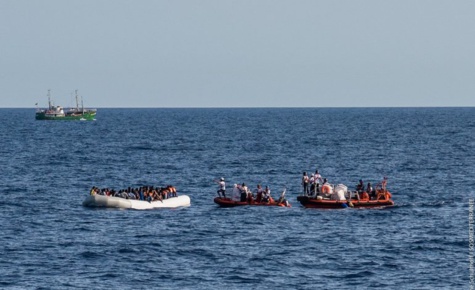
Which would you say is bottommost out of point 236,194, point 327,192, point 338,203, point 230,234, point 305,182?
point 230,234

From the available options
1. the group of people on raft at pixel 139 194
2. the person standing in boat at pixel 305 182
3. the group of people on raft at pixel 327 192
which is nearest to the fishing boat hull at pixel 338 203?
the group of people on raft at pixel 327 192

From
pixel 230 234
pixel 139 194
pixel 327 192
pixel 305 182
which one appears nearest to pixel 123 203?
pixel 139 194

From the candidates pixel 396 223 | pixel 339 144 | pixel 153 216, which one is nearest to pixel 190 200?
pixel 153 216

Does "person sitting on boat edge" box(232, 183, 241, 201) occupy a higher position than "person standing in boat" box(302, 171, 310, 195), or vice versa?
"person standing in boat" box(302, 171, 310, 195)

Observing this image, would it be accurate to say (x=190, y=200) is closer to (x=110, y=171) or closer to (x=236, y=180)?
(x=236, y=180)

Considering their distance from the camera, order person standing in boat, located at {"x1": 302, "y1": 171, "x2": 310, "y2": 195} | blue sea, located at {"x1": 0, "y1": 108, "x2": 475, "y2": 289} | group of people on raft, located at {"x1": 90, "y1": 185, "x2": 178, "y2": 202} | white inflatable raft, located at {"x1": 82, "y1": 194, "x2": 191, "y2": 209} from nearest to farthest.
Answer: blue sea, located at {"x1": 0, "y1": 108, "x2": 475, "y2": 289} < white inflatable raft, located at {"x1": 82, "y1": 194, "x2": 191, "y2": 209} < group of people on raft, located at {"x1": 90, "y1": 185, "x2": 178, "y2": 202} < person standing in boat, located at {"x1": 302, "y1": 171, "x2": 310, "y2": 195}

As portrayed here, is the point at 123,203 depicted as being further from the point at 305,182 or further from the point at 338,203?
the point at 338,203

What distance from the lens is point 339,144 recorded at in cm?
16650

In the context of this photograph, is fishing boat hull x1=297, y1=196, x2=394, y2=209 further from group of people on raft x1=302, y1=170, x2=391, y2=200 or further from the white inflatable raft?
the white inflatable raft

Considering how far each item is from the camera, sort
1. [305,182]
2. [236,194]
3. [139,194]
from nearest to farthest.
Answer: [305,182] < [236,194] < [139,194]

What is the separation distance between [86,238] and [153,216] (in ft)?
34.4

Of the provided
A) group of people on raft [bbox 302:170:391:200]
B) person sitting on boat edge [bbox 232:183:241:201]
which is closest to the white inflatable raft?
person sitting on boat edge [bbox 232:183:241:201]

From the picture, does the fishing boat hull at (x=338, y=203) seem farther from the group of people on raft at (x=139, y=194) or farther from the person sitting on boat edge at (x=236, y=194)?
the group of people on raft at (x=139, y=194)

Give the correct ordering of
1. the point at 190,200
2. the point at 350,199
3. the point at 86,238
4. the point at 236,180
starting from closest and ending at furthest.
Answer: the point at 86,238 < the point at 350,199 < the point at 190,200 < the point at 236,180
